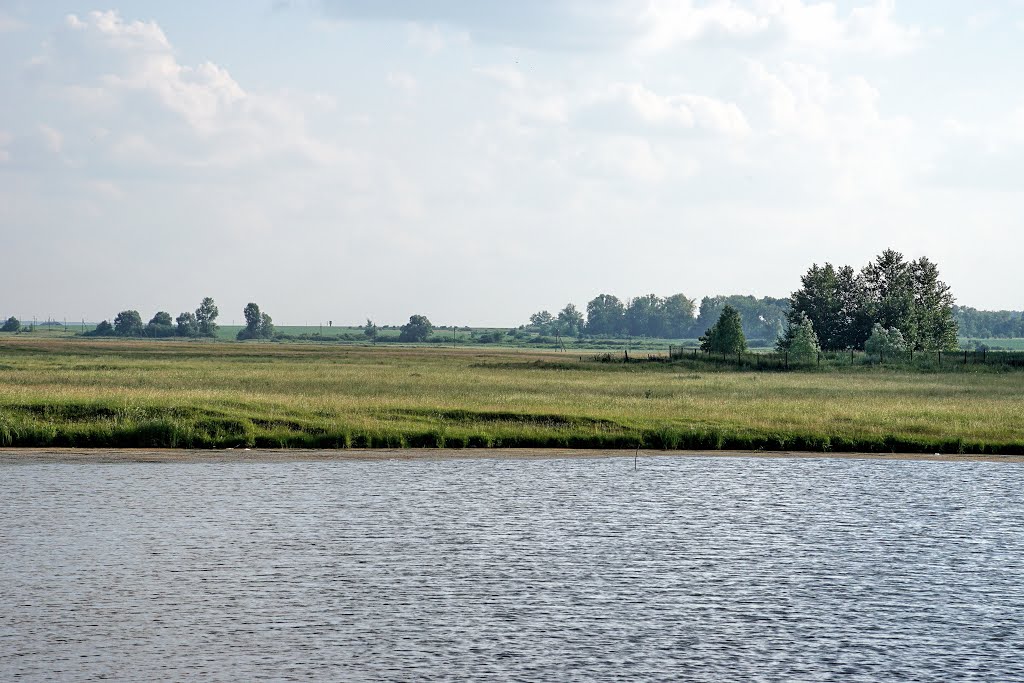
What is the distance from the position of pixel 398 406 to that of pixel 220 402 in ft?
26.3

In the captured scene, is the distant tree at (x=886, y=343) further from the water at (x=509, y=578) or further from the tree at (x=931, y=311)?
the water at (x=509, y=578)

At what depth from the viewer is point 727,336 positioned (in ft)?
437

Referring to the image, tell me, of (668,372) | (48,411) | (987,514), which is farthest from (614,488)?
(668,372)

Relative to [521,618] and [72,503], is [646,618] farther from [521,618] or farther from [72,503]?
[72,503]

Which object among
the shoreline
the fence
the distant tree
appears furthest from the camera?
the distant tree

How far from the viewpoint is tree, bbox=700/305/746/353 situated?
132 meters

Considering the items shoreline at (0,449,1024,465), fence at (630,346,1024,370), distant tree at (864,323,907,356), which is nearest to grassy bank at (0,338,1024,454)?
shoreline at (0,449,1024,465)

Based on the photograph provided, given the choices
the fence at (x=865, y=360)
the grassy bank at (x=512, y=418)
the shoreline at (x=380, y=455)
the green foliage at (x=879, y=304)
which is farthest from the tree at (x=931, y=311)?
the shoreline at (x=380, y=455)

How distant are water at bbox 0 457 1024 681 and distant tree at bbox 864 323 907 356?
99.3m

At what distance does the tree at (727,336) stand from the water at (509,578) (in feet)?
313

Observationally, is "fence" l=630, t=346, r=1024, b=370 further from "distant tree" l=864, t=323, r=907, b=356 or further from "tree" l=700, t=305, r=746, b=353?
"distant tree" l=864, t=323, r=907, b=356

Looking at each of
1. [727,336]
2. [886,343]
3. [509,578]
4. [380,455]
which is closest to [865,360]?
[886,343]

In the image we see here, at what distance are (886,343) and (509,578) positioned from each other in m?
119

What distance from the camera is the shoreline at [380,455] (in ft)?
139
